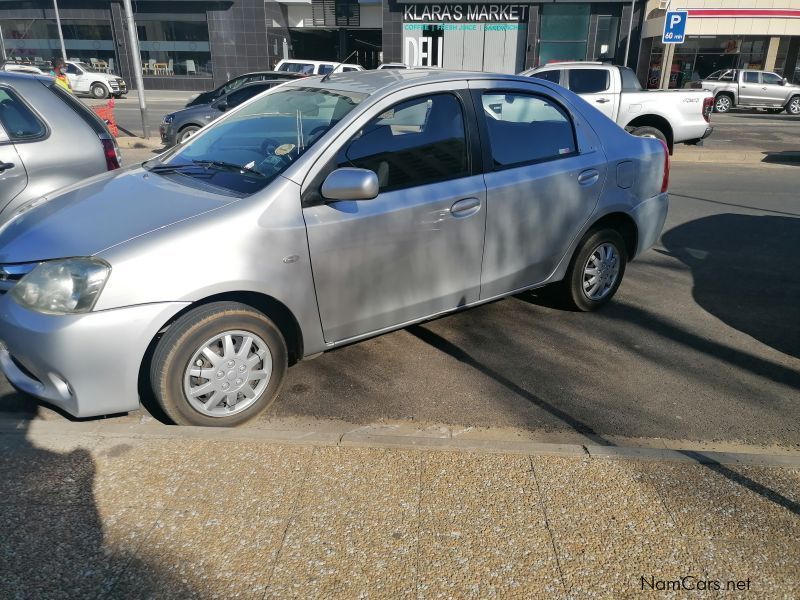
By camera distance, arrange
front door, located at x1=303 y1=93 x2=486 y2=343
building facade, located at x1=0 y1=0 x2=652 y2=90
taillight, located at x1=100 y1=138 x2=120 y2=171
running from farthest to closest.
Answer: building facade, located at x1=0 y1=0 x2=652 y2=90 → taillight, located at x1=100 y1=138 x2=120 y2=171 → front door, located at x1=303 y1=93 x2=486 y2=343

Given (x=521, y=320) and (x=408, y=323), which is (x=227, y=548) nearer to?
(x=408, y=323)

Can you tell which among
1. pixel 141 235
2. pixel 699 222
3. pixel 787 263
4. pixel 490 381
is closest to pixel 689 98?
pixel 699 222

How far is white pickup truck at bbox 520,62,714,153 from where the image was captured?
1230cm

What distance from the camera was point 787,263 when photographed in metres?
6.45

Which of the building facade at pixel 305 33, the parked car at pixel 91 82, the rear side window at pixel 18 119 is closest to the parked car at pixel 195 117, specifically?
the rear side window at pixel 18 119

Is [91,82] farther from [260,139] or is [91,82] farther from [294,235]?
[294,235]

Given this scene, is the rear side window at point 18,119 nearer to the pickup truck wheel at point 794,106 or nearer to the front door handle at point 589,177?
the front door handle at point 589,177

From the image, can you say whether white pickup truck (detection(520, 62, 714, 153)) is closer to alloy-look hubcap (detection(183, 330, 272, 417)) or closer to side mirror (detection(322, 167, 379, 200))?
side mirror (detection(322, 167, 379, 200))

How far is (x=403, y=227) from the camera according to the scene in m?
3.59

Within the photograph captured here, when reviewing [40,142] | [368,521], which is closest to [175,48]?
[40,142]

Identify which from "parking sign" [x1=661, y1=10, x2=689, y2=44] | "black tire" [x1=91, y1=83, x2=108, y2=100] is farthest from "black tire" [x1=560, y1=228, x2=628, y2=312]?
"black tire" [x1=91, y1=83, x2=108, y2=100]

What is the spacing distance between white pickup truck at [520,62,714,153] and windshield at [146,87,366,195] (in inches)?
373

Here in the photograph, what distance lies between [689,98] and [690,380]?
33.0 feet

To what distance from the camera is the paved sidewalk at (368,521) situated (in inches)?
87.9
